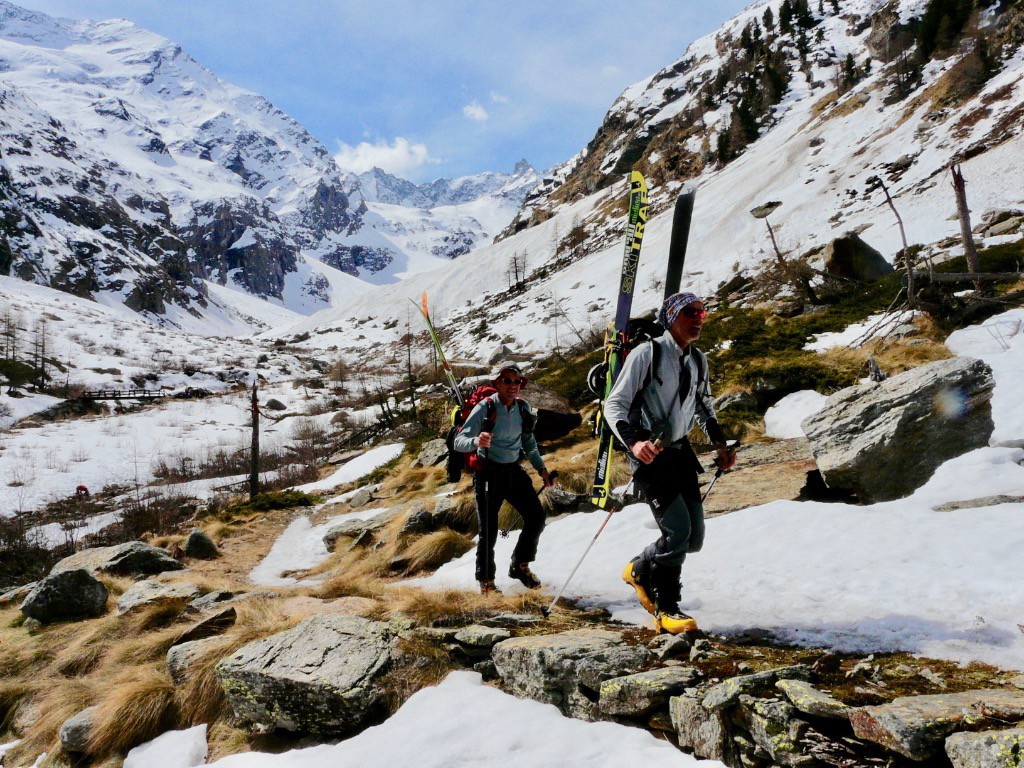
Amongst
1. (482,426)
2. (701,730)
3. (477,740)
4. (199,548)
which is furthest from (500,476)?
(199,548)

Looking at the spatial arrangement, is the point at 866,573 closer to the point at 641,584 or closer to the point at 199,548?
the point at 641,584

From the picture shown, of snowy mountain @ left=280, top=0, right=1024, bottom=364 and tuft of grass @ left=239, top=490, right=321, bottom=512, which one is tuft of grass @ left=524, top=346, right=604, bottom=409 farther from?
tuft of grass @ left=239, top=490, right=321, bottom=512

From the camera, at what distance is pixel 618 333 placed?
17.8 feet

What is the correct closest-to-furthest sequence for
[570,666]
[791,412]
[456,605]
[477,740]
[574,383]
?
[477,740] → [570,666] → [456,605] → [791,412] → [574,383]

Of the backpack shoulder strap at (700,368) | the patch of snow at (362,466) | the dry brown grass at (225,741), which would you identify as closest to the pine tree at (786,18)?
the patch of snow at (362,466)

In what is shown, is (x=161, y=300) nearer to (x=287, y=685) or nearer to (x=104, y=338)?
(x=104, y=338)

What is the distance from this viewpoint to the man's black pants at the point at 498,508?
617 cm

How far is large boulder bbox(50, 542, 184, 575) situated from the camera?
419 inches

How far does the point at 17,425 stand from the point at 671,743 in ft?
194

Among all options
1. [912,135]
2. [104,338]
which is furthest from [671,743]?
[104,338]

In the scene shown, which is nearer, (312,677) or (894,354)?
(312,677)

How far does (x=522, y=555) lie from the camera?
6.25 metres

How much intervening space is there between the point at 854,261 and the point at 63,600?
23.0 m

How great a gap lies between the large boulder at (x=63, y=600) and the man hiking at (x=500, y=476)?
6652 millimetres
